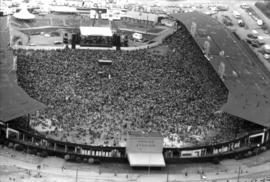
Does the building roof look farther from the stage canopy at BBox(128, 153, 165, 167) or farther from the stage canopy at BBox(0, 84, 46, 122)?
the stage canopy at BBox(128, 153, 165, 167)

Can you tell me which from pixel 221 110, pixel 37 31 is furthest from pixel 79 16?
pixel 221 110

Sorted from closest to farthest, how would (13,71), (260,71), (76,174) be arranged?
(76,174) → (13,71) → (260,71)

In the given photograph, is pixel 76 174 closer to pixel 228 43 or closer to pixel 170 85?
pixel 170 85

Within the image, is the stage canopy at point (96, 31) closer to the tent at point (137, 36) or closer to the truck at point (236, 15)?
the tent at point (137, 36)

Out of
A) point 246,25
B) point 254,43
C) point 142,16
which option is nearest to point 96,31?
point 142,16

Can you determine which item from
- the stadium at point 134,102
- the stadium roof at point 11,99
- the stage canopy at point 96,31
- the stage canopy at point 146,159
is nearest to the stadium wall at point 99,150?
the stadium at point 134,102

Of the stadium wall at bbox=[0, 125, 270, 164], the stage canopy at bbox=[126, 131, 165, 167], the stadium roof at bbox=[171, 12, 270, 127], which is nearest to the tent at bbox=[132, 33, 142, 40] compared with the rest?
the stadium roof at bbox=[171, 12, 270, 127]
